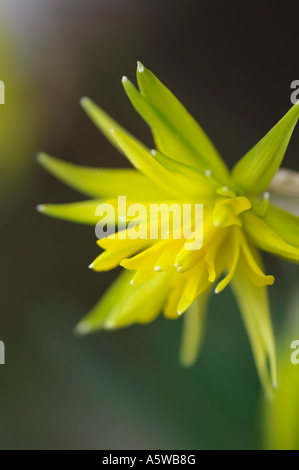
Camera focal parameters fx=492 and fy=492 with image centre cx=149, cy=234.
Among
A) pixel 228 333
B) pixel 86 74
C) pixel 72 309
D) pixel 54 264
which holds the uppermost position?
pixel 86 74

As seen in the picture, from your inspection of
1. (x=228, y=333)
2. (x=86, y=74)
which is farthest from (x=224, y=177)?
(x=86, y=74)

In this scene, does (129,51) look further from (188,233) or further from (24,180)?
(188,233)

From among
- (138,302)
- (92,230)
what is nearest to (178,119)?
(138,302)

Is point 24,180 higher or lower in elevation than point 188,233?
higher

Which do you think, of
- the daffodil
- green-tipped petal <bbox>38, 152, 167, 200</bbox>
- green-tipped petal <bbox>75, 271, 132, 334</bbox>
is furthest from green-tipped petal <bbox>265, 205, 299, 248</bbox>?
green-tipped petal <bbox>75, 271, 132, 334</bbox>

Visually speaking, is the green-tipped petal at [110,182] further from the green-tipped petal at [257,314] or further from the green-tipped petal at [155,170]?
the green-tipped petal at [257,314]

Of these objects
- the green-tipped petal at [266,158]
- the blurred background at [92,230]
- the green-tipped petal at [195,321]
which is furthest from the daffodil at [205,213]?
the blurred background at [92,230]

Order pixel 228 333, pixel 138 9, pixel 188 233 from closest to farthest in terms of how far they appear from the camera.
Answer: pixel 188 233 < pixel 228 333 < pixel 138 9
